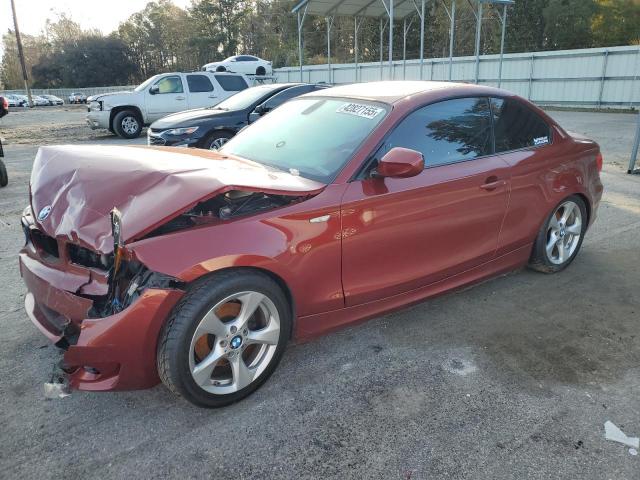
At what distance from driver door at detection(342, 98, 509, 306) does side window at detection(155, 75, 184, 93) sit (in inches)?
495

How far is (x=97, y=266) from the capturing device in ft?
8.52

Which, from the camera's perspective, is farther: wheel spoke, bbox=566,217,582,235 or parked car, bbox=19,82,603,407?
wheel spoke, bbox=566,217,582,235

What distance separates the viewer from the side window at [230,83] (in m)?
14.8

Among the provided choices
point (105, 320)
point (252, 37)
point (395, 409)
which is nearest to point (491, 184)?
point (395, 409)

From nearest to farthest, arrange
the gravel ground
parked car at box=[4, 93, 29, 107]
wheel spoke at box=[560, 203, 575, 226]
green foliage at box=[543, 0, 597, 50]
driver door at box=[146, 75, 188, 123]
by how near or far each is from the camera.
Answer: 1. the gravel ground
2. wheel spoke at box=[560, 203, 575, 226]
3. driver door at box=[146, 75, 188, 123]
4. green foliage at box=[543, 0, 597, 50]
5. parked car at box=[4, 93, 29, 107]

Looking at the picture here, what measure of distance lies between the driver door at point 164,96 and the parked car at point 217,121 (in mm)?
5165

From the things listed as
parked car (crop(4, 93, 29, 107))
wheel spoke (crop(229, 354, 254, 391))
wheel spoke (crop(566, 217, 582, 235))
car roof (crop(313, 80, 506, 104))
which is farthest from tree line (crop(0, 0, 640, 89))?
wheel spoke (crop(229, 354, 254, 391))

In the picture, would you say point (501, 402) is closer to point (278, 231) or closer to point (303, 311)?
point (303, 311)

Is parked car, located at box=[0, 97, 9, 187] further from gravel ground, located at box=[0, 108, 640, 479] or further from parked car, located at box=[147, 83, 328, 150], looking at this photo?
gravel ground, located at box=[0, 108, 640, 479]

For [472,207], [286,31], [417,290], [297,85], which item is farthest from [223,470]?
[286,31]

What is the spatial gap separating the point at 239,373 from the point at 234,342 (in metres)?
0.18

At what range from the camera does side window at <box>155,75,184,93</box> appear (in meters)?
14.5

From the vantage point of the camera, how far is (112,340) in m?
2.28

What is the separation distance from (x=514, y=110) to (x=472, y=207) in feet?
3.44
